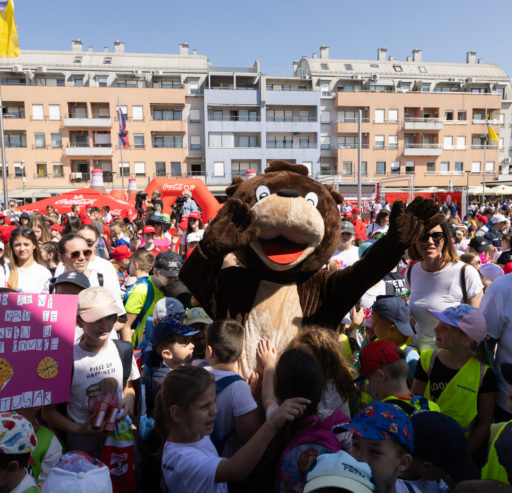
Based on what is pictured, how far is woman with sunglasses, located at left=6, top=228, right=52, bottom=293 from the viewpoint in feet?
14.3

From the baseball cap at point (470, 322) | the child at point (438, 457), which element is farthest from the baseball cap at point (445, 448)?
the baseball cap at point (470, 322)

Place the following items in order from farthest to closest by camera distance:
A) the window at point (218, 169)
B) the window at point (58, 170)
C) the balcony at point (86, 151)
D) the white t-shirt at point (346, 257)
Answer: the window at point (218, 169) → the window at point (58, 170) → the balcony at point (86, 151) → the white t-shirt at point (346, 257)

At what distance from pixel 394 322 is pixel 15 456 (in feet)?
8.08

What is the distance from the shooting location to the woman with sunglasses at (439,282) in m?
3.38

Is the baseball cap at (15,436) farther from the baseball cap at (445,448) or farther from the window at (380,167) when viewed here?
the window at (380,167)

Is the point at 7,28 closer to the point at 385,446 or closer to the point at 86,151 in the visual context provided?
the point at 385,446

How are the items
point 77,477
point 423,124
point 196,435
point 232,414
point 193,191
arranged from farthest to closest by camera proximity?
1. point 423,124
2. point 193,191
3. point 232,414
4. point 196,435
5. point 77,477

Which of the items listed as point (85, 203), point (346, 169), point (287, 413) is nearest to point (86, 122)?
point (346, 169)

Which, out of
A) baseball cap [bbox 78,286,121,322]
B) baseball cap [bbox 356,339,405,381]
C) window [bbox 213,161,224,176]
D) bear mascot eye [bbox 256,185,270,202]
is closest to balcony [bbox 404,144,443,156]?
window [bbox 213,161,224,176]

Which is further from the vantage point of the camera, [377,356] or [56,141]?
[56,141]

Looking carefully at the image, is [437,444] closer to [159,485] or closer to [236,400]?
[236,400]

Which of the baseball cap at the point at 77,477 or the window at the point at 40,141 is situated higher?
the window at the point at 40,141

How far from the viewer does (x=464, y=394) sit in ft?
8.01

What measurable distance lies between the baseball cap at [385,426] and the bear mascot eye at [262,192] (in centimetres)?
159
